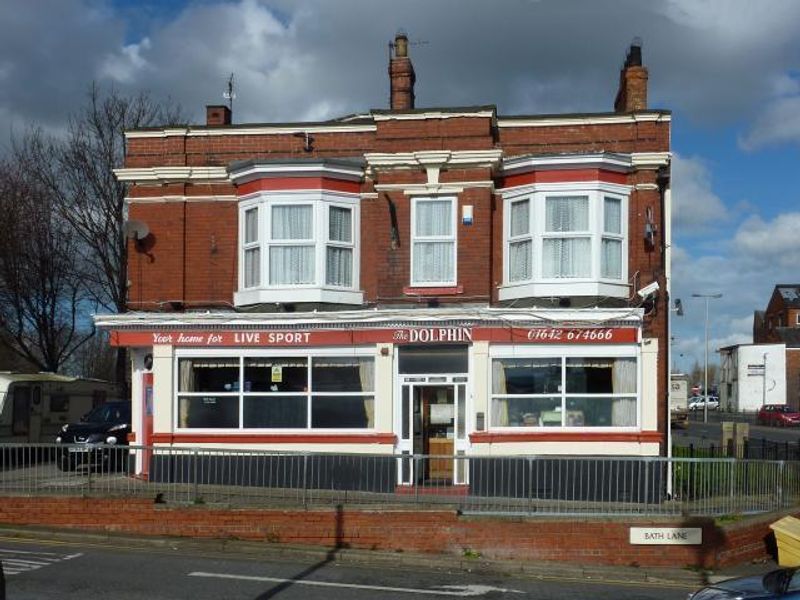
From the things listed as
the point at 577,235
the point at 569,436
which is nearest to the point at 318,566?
the point at 569,436

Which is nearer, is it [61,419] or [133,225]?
[133,225]

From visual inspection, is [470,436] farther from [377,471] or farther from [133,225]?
[133,225]

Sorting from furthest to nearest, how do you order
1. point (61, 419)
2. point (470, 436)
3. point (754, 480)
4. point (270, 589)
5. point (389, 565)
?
1. point (61, 419)
2. point (470, 436)
3. point (754, 480)
4. point (389, 565)
5. point (270, 589)

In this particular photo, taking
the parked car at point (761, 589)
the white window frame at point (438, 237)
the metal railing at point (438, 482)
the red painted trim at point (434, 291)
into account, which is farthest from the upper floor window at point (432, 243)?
the parked car at point (761, 589)

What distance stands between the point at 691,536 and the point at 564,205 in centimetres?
709

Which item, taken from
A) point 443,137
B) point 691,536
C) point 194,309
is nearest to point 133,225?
point 194,309

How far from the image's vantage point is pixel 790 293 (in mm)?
101188

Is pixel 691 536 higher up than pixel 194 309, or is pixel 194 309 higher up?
pixel 194 309

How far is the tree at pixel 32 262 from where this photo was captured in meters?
31.6

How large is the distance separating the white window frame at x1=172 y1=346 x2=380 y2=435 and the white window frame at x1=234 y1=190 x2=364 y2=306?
1.00 metres

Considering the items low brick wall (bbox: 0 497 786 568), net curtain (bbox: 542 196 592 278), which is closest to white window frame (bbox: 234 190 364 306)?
net curtain (bbox: 542 196 592 278)

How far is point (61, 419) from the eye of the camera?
27.3 m

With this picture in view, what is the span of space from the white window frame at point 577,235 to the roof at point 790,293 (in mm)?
88238

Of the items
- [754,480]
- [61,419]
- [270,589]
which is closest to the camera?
[270,589]
